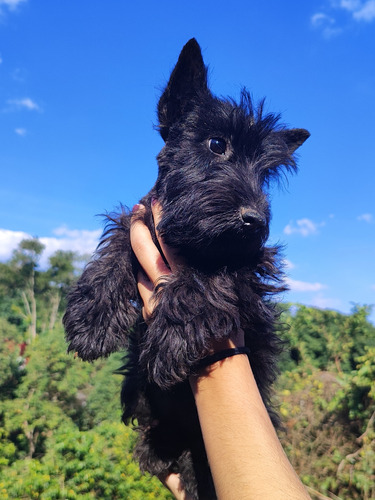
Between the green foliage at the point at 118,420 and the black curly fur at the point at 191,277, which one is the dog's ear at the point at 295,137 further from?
the green foliage at the point at 118,420

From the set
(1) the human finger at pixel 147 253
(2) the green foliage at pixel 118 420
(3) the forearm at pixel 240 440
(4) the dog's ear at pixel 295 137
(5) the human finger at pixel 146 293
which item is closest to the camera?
(3) the forearm at pixel 240 440

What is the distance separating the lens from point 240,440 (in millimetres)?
1446

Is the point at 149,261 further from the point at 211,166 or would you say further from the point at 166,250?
the point at 211,166

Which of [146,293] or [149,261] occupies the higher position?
[149,261]

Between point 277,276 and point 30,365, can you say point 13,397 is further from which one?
point 277,276

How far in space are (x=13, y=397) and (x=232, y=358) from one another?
9.60m

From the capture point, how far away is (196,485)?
219 cm

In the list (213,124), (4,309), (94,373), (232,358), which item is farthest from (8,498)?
(4,309)

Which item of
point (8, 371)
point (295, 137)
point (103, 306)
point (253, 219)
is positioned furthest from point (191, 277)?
point (8, 371)

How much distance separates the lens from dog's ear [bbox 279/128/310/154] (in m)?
2.63

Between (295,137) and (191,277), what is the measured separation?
4.64 feet

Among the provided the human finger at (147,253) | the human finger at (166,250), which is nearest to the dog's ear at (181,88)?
the human finger at (166,250)

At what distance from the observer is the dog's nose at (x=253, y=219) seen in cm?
175

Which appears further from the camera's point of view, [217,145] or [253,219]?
[217,145]
